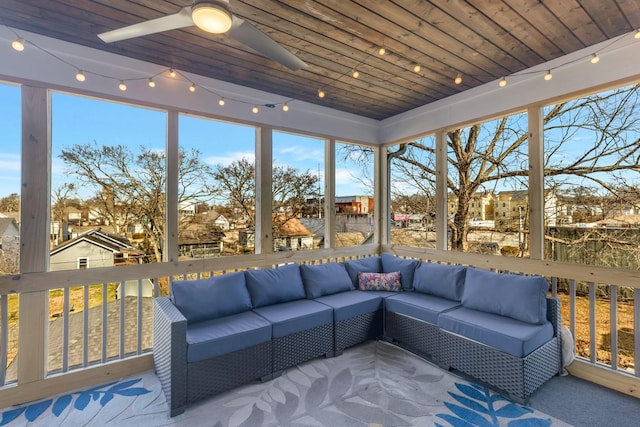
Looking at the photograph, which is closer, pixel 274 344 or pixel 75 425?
pixel 75 425

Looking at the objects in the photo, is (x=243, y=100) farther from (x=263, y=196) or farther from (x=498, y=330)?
(x=498, y=330)

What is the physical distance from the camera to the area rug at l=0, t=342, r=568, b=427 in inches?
83.4

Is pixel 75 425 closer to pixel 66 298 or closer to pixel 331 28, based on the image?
pixel 66 298

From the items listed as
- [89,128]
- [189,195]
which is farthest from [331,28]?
[89,128]

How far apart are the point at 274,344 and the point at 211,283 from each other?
0.84 meters

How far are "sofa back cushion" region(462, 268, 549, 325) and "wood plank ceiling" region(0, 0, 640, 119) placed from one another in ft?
6.92

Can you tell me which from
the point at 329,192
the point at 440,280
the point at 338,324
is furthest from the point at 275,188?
the point at 440,280

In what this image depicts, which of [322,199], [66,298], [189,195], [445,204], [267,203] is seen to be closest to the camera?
[66,298]

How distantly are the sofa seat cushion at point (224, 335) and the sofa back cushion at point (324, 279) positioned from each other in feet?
2.67

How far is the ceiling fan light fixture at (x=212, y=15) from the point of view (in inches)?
60.4

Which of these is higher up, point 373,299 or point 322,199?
point 322,199

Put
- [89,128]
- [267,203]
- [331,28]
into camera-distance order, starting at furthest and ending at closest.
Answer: [267,203], [89,128], [331,28]

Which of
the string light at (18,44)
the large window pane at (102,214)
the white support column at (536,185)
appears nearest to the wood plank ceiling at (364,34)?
the string light at (18,44)

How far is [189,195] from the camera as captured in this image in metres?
3.29
